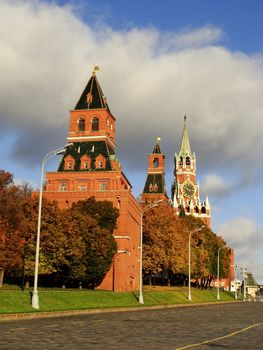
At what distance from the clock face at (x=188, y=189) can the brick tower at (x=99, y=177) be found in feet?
329

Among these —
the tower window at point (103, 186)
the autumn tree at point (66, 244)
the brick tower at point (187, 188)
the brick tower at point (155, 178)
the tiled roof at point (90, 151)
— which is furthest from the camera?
the brick tower at point (187, 188)

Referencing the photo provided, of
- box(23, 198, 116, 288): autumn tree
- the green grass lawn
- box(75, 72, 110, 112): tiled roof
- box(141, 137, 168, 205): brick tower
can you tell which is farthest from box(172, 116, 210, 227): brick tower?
the green grass lawn

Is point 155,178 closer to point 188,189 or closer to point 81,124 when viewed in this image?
point 81,124

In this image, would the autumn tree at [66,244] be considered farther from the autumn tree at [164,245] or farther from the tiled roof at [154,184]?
the tiled roof at [154,184]

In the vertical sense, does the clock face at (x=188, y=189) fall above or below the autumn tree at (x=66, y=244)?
above

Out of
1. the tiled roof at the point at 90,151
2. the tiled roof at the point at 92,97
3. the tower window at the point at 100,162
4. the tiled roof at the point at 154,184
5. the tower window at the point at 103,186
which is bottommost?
the tower window at the point at 103,186

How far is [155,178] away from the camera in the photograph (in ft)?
400

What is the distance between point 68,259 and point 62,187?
80.4ft

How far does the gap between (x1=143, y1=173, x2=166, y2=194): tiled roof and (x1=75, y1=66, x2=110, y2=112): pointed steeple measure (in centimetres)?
4313

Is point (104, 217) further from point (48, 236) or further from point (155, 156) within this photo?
point (155, 156)

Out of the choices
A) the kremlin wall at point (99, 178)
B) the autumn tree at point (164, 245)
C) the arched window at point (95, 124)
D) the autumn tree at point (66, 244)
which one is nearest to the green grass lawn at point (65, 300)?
the autumn tree at point (66, 244)

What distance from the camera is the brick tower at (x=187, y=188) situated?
579 ft

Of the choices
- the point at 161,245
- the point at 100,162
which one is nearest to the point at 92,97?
the point at 100,162

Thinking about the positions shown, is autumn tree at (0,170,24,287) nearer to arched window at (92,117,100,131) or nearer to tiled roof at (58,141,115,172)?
tiled roof at (58,141,115,172)
